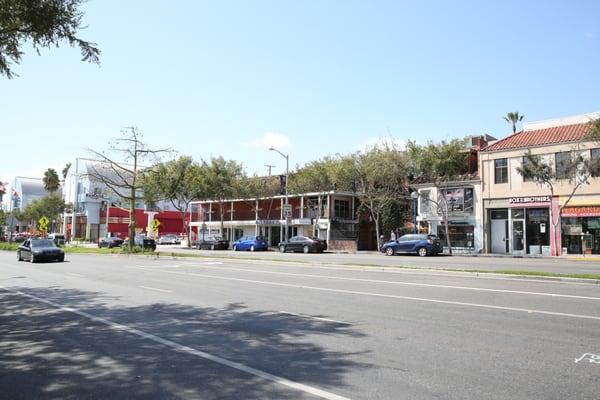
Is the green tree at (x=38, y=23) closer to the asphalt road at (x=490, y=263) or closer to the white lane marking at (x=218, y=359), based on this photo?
the white lane marking at (x=218, y=359)

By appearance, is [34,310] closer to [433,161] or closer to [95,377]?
[95,377]

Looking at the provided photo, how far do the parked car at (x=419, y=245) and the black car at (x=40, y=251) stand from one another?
21.2 metres

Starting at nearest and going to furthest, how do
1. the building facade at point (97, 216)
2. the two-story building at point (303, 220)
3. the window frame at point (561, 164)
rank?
the window frame at point (561, 164), the two-story building at point (303, 220), the building facade at point (97, 216)

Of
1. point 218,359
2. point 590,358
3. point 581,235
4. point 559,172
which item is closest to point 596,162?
point 559,172

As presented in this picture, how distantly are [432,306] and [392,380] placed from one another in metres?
5.53

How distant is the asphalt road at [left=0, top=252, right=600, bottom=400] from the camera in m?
5.59

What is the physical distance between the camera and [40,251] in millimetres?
28984

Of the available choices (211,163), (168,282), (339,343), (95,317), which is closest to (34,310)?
(95,317)

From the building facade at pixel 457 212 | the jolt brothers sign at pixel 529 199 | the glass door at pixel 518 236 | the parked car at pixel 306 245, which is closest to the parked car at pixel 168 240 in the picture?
the parked car at pixel 306 245

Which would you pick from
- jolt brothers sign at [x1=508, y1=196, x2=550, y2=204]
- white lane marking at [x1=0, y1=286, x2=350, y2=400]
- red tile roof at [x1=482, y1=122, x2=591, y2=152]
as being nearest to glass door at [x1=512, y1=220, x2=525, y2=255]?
jolt brothers sign at [x1=508, y1=196, x2=550, y2=204]

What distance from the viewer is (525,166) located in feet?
110

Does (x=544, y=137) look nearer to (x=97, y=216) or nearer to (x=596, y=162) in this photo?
(x=596, y=162)

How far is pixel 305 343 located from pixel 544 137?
33799mm

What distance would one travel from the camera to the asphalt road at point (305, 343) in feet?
18.4
